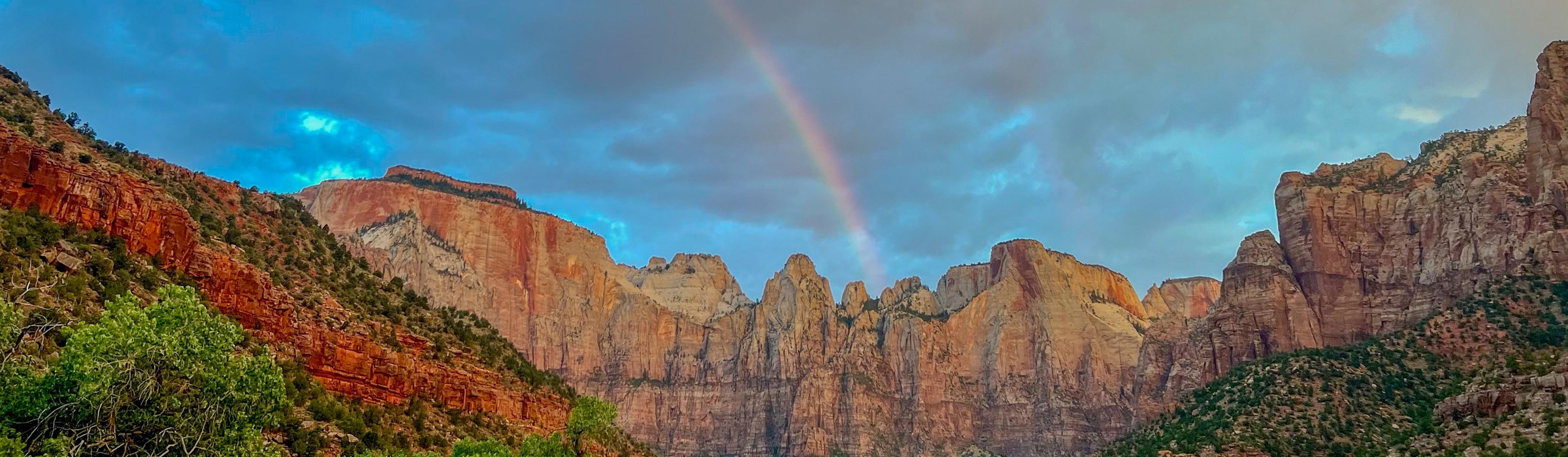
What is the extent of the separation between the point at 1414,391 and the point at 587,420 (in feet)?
220

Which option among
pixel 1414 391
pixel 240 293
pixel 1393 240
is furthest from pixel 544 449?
pixel 1393 240

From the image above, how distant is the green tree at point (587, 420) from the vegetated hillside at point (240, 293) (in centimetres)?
28

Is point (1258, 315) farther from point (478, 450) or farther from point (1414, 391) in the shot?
point (478, 450)

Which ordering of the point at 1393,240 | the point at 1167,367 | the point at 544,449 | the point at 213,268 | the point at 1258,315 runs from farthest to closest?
the point at 1167,367, the point at 1258,315, the point at 1393,240, the point at 544,449, the point at 213,268

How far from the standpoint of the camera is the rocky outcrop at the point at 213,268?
45.8 meters

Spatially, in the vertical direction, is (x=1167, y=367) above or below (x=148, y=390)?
above

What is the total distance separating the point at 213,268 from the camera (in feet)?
166

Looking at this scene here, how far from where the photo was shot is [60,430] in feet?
93.0

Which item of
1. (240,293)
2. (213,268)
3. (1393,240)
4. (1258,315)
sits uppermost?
(1393,240)

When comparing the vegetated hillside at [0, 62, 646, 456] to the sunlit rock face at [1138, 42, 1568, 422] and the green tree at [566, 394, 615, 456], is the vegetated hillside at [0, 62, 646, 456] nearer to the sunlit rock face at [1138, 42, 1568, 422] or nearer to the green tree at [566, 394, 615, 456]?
the green tree at [566, 394, 615, 456]

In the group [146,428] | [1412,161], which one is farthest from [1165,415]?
[146,428]

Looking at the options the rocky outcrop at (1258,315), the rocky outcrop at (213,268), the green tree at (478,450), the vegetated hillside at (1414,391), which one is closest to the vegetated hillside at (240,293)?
the rocky outcrop at (213,268)

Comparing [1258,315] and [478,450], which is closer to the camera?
[478,450]

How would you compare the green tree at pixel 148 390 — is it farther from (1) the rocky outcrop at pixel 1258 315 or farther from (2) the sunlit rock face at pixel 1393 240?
(1) the rocky outcrop at pixel 1258 315
